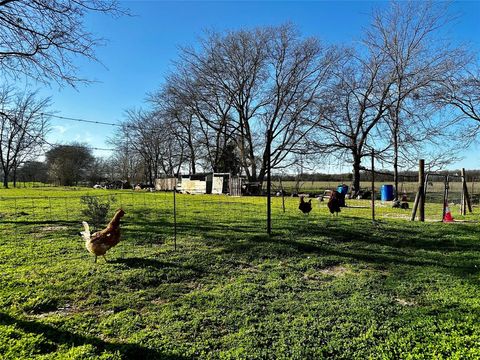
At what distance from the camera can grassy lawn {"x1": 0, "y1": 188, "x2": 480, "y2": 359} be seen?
2.56m

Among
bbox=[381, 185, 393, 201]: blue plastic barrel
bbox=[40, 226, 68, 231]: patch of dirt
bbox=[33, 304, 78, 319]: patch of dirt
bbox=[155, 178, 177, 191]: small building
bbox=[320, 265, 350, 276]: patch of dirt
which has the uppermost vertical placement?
bbox=[155, 178, 177, 191]: small building

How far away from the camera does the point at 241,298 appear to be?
11.5 ft

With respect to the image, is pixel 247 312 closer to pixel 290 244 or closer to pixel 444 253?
pixel 290 244

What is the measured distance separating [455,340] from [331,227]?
5.32m

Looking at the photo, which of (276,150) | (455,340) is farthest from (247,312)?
(276,150)

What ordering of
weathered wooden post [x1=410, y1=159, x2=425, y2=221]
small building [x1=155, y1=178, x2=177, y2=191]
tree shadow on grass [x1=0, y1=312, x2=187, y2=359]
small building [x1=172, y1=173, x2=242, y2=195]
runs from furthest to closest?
small building [x1=155, y1=178, x2=177, y2=191], small building [x1=172, y1=173, x2=242, y2=195], weathered wooden post [x1=410, y1=159, x2=425, y2=221], tree shadow on grass [x1=0, y1=312, x2=187, y2=359]

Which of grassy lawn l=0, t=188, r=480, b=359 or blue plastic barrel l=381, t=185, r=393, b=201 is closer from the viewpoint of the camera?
grassy lawn l=0, t=188, r=480, b=359

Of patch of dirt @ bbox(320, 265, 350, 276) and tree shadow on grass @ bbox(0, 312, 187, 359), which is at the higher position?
patch of dirt @ bbox(320, 265, 350, 276)

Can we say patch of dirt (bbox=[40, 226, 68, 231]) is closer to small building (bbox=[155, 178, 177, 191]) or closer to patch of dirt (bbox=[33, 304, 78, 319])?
patch of dirt (bbox=[33, 304, 78, 319])

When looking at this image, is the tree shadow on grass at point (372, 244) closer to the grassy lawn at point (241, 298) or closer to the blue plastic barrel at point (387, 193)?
the grassy lawn at point (241, 298)

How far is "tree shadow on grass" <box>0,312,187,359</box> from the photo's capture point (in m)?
2.46

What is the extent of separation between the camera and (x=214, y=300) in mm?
3457

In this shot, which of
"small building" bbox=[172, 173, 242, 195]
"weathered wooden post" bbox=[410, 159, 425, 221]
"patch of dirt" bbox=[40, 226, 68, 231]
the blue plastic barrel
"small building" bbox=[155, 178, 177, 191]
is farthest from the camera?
"small building" bbox=[155, 178, 177, 191]

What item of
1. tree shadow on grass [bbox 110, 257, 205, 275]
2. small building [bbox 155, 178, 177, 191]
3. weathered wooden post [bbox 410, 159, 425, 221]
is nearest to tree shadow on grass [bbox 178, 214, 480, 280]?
tree shadow on grass [bbox 110, 257, 205, 275]
